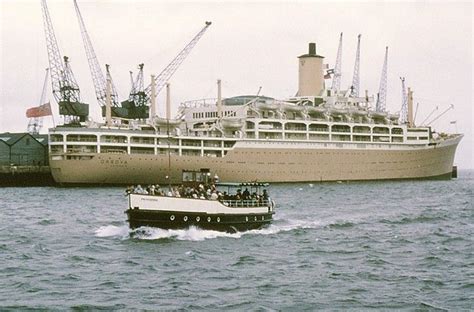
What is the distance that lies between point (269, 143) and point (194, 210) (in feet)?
227

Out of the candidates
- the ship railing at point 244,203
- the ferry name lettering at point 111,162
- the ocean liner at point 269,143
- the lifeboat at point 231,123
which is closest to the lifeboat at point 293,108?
the ocean liner at point 269,143

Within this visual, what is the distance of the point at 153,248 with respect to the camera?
3678 cm

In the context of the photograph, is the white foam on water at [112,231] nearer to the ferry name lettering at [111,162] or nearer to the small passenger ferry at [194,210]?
the small passenger ferry at [194,210]

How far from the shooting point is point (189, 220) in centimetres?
4034

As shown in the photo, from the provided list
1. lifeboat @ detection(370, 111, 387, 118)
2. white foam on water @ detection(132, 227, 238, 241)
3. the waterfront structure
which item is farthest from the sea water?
lifeboat @ detection(370, 111, 387, 118)

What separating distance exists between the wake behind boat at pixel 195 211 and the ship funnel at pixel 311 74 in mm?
94006

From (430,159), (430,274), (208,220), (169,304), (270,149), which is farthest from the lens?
(430,159)

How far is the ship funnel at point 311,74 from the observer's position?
13675 centimetres

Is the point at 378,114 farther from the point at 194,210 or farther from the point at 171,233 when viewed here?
the point at 171,233

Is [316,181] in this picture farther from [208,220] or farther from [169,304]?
[169,304]

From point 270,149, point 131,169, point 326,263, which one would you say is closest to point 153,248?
point 326,263

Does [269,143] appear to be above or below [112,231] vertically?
above

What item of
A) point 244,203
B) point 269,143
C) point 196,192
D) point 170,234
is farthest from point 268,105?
point 170,234

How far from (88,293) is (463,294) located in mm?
13709
